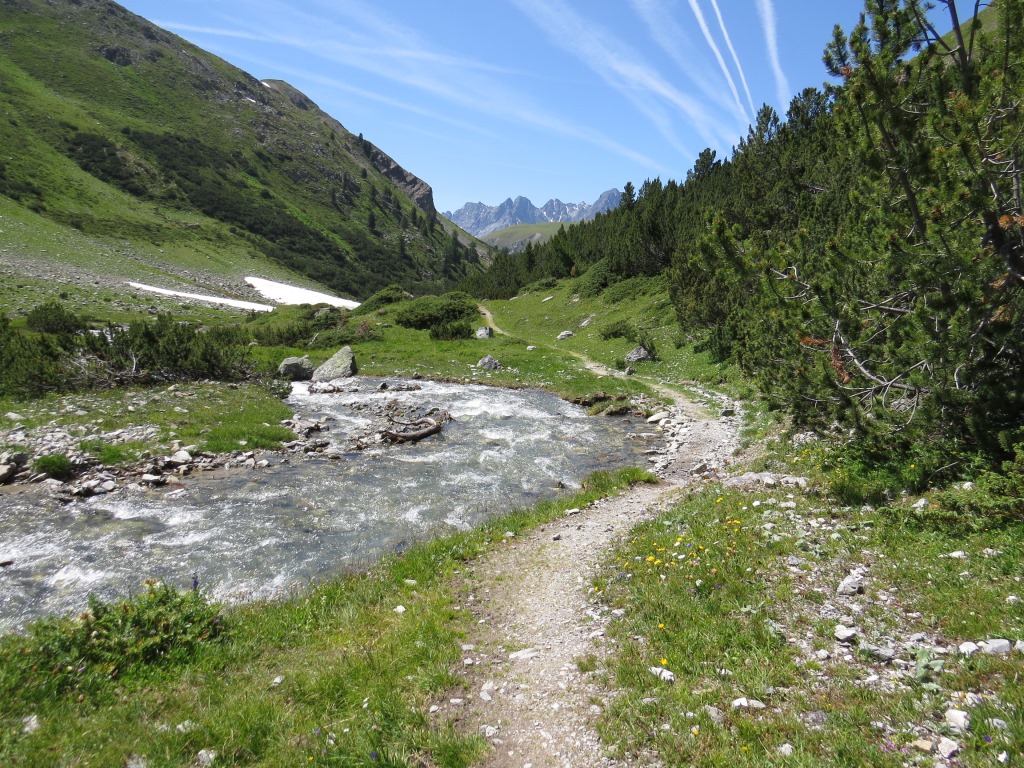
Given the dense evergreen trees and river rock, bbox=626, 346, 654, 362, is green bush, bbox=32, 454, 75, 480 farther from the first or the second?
river rock, bbox=626, 346, 654, 362

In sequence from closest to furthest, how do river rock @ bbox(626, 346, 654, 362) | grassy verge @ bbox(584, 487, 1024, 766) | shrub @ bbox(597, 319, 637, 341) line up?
grassy verge @ bbox(584, 487, 1024, 766), river rock @ bbox(626, 346, 654, 362), shrub @ bbox(597, 319, 637, 341)

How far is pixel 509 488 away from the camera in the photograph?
47.6ft

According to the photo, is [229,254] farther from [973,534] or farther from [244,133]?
[973,534]

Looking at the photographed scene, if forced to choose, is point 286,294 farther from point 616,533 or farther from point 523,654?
point 523,654

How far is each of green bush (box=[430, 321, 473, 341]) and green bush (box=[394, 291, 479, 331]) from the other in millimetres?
3530

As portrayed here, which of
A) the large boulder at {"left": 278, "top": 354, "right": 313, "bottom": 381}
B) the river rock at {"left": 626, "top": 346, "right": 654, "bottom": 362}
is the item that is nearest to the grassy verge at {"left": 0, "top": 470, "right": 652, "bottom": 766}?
the large boulder at {"left": 278, "top": 354, "right": 313, "bottom": 381}

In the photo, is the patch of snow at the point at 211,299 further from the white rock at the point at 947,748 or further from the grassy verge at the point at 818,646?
the white rock at the point at 947,748

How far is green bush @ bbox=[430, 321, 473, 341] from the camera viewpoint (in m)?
43.1

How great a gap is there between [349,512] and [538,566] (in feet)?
18.8

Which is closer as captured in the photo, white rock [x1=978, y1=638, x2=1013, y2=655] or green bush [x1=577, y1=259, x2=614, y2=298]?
white rock [x1=978, y1=638, x2=1013, y2=655]

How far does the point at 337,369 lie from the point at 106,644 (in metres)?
26.6

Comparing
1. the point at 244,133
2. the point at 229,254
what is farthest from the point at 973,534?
the point at 244,133

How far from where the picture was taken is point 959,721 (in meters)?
3.83

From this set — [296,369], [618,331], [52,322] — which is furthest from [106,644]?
[52,322]
